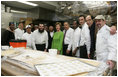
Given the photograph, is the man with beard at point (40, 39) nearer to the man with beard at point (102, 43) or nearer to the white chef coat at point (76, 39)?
the white chef coat at point (76, 39)

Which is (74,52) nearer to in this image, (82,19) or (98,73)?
(82,19)

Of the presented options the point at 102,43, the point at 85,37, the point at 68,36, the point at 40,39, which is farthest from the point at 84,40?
the point at 40,39

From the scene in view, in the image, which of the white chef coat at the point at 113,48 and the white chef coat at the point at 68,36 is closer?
the white chef coat at the point at 113,48

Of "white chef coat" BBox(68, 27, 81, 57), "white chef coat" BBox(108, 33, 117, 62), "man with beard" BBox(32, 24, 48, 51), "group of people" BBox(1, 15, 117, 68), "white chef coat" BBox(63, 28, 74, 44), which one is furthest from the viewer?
"man with beard" BBox(32, 24, 48, 51)

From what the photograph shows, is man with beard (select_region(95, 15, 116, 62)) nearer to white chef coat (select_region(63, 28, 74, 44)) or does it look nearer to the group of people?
the group of people

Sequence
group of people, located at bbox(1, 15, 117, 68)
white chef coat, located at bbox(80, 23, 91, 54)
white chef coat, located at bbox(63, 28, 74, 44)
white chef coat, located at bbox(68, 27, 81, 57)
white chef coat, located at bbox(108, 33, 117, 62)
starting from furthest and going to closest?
white chef coat, located at bbox(63, 28, 74, 44) < white chef coat, located at bbox(68, 27, 81, 57) < white chef coat, located at bbox(80, 23, 91, 54) < group of people, located at bbox(1, 15, 117, 68) < white chef coat, located at bbox(108, 33, 117, 62)

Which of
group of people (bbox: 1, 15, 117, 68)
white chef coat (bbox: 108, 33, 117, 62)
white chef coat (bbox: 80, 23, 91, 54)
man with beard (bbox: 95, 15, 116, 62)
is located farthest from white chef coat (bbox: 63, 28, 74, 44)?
white chef coat (bbox: 108, 33, 117, 62)

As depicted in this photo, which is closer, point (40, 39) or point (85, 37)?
point (85, 37)

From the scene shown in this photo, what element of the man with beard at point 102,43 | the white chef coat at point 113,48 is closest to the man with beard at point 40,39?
the man with beard at point 102,43

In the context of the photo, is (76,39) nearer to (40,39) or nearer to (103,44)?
(103,44)

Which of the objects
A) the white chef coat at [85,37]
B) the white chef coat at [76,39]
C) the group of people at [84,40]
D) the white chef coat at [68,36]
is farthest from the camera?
the white chef coat at [68,36]

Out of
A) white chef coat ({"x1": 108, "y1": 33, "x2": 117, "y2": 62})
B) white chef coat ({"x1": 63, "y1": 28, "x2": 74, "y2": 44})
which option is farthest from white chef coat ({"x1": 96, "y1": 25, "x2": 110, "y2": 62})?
white chef coat ({"x1": 63, "y1": 28, "x2": 74, "y2": 44})

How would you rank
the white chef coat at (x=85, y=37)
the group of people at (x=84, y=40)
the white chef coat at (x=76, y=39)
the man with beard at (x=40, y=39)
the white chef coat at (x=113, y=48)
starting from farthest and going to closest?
1. the man with beard at (x=40, y=39)
2. the white chef coat at (x=76, y=39)
3. the white chef coat at (x=85, y=37)
4. the group of people at (x=84, y=40)
5. the white chef coat at (x=113, y=48)

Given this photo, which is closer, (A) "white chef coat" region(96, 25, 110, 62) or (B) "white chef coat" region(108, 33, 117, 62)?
(B) "white chef coat" region(108, 33, 117, 62)
